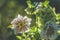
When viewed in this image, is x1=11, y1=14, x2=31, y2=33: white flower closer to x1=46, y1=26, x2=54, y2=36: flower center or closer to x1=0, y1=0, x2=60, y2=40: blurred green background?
x1=46, y1=26, x2=54, y2=36: flower center

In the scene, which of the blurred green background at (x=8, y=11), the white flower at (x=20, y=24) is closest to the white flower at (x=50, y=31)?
the white flower at (x=20, y=24)

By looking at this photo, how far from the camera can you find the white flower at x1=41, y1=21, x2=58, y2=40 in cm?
109

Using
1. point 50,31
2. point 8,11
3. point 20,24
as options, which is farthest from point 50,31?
point 8,11

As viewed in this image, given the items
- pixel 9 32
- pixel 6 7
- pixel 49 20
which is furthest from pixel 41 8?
pixel 6 7

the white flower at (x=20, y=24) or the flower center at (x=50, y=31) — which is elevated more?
the white flower at (x=20, y=24)

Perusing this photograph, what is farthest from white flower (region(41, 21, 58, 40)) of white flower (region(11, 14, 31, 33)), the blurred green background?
the blurred green background

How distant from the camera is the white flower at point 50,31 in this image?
1090 mm

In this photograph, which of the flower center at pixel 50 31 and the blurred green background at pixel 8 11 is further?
the blurred green background at pixel 8 11

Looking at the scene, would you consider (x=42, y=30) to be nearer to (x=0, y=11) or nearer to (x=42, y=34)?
(x=42, y=34)

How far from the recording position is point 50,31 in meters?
1.10

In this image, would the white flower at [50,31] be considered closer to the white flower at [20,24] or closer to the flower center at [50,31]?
the flower center at [50,31]

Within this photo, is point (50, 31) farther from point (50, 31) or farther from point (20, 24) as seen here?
point (20, 24)

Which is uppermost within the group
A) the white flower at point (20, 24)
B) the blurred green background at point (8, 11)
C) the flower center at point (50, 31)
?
the blurred green background at point (8, 11)

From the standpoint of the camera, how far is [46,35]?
1096 mm
